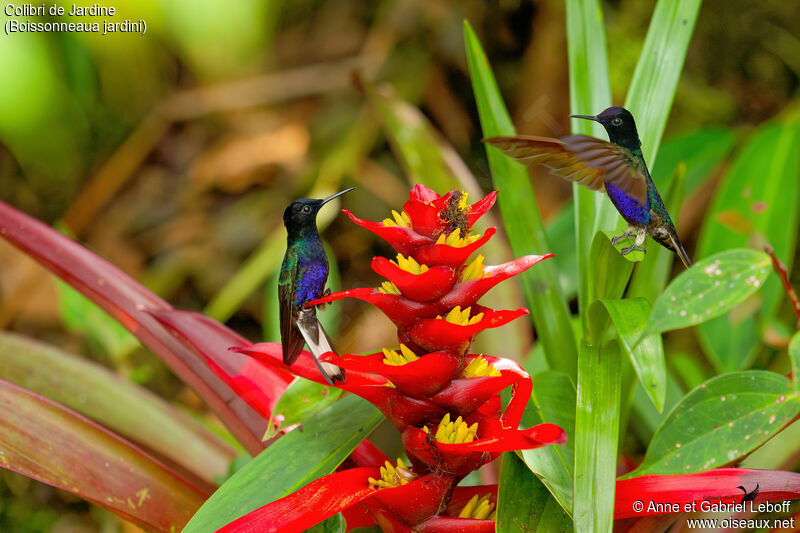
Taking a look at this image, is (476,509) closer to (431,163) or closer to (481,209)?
(481,209)

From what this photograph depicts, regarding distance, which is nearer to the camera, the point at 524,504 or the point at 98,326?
the point at 524,504

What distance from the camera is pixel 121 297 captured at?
64 centimetres

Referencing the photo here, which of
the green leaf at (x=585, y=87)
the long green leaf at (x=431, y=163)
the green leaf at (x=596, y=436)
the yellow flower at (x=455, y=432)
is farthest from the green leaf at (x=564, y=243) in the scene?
the yellow flower at (x=455, y=432)

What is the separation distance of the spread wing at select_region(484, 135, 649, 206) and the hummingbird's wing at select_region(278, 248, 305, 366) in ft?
0.49

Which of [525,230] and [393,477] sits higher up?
[525,230]

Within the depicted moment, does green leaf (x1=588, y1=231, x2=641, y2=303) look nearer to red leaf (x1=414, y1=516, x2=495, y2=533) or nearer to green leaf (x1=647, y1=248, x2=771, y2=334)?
green leaf (x1=647, y1=248, x2=771, y2=334)

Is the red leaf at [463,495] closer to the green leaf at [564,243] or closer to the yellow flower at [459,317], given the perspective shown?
the yellow flower at [459,317]

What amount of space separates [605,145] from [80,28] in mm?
914

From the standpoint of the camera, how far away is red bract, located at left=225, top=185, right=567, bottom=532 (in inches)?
15.6

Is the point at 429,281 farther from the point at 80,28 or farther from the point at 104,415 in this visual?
the point at 80,28

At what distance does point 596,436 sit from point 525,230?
251mm

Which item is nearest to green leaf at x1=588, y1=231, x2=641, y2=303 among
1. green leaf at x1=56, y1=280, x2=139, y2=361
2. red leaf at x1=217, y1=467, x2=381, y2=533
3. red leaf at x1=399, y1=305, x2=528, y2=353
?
red leaf at x1=399, y1=305, x2=528, y2=353

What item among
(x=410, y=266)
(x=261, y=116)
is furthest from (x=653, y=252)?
(x=261, y=116)

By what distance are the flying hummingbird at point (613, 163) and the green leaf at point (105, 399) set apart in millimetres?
521
